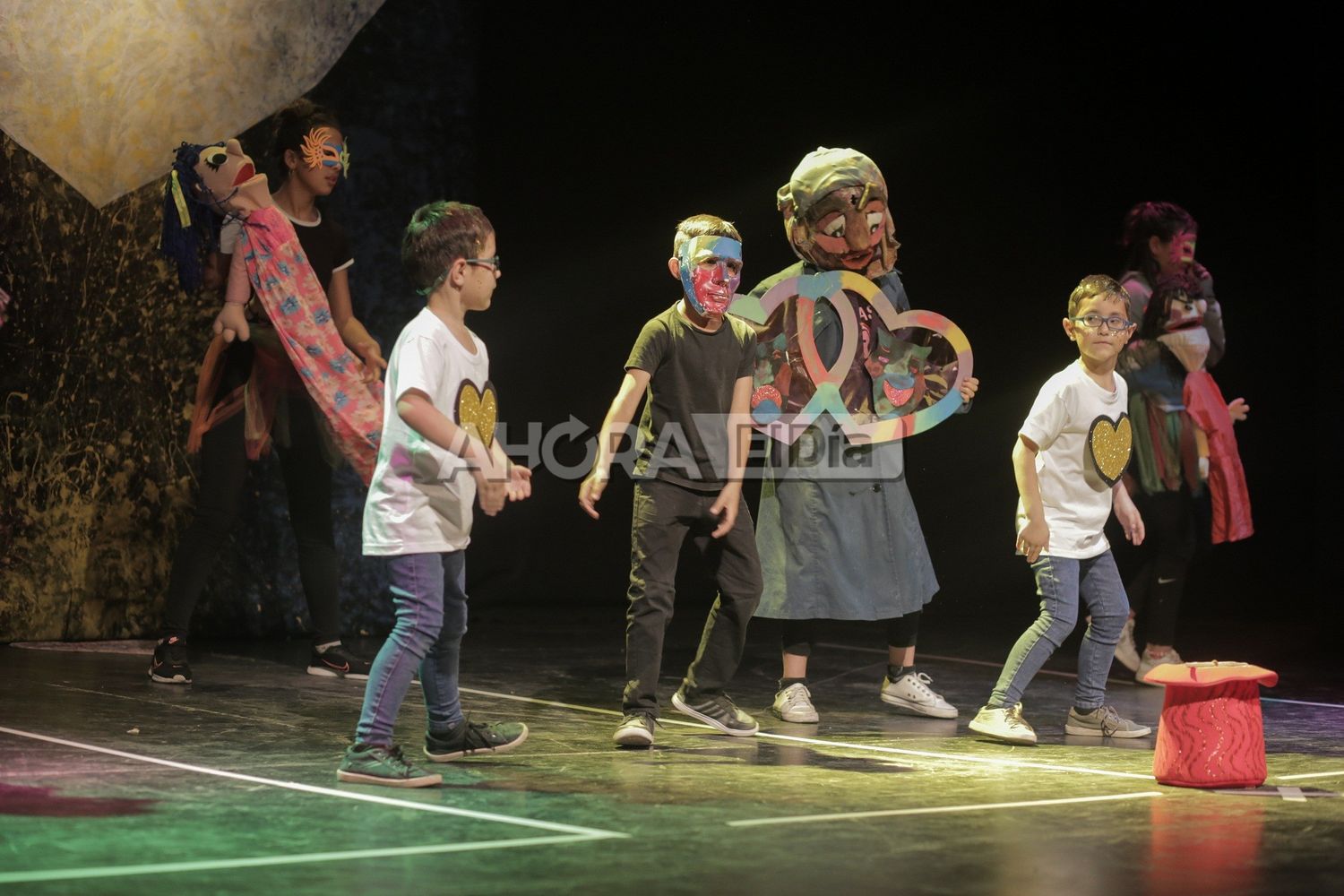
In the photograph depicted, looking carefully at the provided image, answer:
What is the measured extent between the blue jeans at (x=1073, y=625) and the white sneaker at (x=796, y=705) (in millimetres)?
512

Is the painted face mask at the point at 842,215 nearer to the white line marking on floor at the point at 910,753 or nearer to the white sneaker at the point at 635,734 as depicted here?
the white line marking on floor at the point at 910,753

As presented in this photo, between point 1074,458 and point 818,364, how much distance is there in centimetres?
79

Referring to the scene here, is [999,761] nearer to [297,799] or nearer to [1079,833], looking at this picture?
[1079,833]

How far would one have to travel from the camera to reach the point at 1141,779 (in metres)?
3.74

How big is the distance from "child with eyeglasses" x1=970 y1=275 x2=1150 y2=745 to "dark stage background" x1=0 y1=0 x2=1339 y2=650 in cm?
277

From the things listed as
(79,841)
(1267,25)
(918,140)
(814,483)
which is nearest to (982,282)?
(918,140)

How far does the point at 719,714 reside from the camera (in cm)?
→ 439

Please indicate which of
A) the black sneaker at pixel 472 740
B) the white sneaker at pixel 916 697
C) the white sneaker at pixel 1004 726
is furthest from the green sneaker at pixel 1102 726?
the black sneaker at pixel 472 740

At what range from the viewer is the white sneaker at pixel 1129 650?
19.1 ft

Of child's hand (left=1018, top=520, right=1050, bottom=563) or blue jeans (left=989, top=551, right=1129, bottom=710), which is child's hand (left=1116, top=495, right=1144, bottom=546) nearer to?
blue jeans (left=989, top=551, right=1129, bottom=710)

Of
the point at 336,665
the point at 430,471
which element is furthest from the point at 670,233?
the point at 430,471

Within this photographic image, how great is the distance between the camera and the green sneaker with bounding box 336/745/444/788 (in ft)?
11.3

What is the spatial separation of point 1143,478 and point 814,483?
1.56m

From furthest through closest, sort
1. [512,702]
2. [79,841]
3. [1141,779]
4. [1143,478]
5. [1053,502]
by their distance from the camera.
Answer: [1143,478]
[512,702]
[1053,502]
[1141,779]
[79,841]
